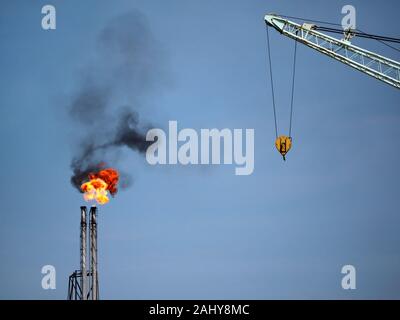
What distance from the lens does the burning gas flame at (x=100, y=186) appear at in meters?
97.1

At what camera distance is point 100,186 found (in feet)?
319

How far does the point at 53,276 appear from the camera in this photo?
4006 inches

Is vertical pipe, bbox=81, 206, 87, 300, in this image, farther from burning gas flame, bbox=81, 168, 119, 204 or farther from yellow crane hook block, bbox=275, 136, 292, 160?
yellow crane hook block, bbox=275, 136, 292, 160

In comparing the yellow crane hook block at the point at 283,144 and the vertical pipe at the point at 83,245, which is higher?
the yellow crane hook block at the point at 283,144

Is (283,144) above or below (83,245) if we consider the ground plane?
above

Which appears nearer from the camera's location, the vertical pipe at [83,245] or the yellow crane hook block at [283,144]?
the yellow crane hook block at [283,144]

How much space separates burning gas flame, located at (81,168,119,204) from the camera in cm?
9706

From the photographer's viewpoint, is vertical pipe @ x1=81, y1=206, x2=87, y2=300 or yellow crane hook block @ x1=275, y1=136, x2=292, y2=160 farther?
vertical pipe @ x1=81, y1=206, x2=87, y2=300

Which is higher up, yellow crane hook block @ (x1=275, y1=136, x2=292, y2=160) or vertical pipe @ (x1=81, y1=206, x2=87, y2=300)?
yellow crane hook block @ (x1=275, y1=136, x2=292, y2=160)

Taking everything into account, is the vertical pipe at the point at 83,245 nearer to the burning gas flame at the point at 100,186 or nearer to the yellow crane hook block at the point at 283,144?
the burning gas flame at the point at 100,186

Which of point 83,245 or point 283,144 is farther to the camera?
point 83,245
